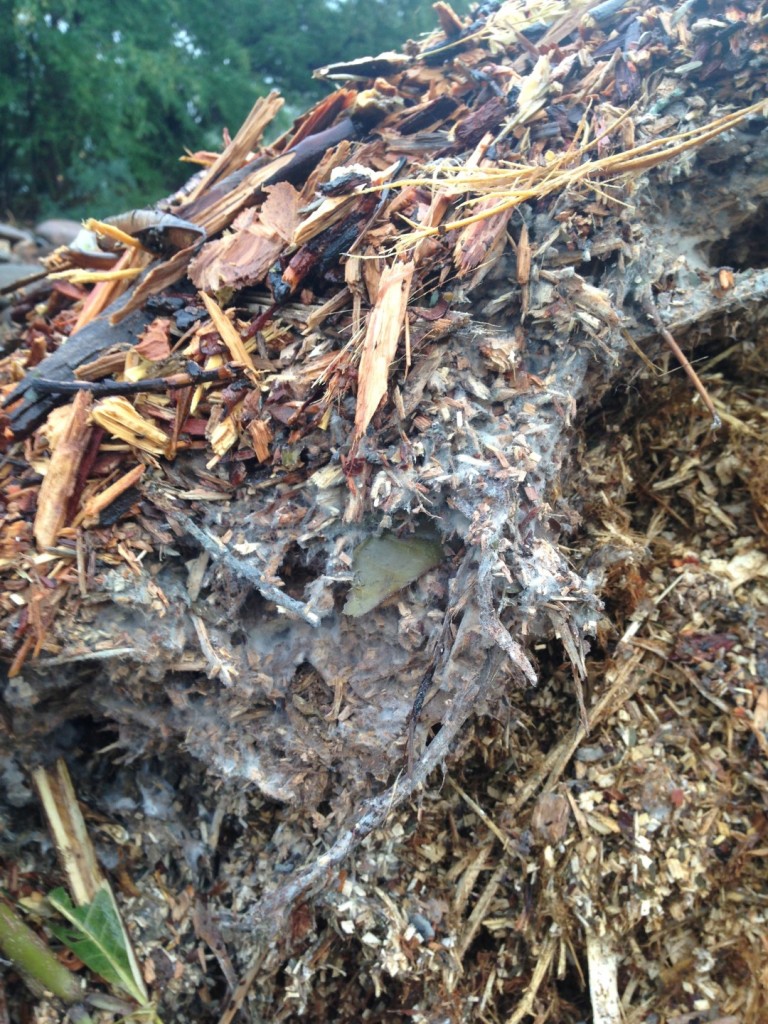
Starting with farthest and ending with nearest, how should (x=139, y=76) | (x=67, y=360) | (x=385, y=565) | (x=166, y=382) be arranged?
1. (x=139, y=76)
2. (x=67, y=360)
3. (x=166, y=382)
4. (x=385, y=565)

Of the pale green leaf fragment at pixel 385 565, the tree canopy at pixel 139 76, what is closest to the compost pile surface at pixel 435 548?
the pale green leaf fragment at pixel 385 565

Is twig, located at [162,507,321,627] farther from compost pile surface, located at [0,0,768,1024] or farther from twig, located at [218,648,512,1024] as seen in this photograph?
twig, located at [218,648,512,1024]

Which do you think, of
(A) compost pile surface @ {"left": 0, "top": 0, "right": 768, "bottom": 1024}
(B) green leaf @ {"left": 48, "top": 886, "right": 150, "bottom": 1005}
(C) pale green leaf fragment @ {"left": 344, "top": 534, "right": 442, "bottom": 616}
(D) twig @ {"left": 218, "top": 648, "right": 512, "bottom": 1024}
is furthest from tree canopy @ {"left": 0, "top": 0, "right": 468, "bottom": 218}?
(D) twig @ {"left": 218, "top": 648, "right": 512, "bottom": 1024}

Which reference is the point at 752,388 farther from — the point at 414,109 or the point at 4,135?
the point at 4,135

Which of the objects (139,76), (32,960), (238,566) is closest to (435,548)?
(238,566)

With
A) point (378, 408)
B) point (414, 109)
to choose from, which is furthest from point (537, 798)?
point (414, 109)

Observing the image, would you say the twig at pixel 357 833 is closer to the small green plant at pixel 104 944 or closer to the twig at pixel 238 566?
the small green plant at pixel 104 944

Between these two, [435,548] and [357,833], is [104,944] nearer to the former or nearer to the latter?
[357,833]
